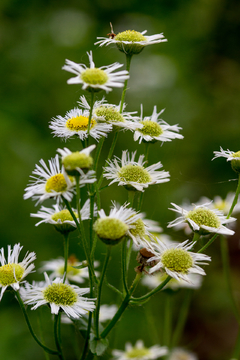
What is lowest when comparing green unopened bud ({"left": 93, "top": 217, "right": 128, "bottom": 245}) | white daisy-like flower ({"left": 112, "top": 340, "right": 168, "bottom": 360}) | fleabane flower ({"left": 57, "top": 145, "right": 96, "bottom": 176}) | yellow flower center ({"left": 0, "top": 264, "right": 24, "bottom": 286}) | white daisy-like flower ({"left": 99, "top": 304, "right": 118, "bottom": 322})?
white daisy-like flower ({"left": 112, "top": 340, "right": 168, "bottom": 360})

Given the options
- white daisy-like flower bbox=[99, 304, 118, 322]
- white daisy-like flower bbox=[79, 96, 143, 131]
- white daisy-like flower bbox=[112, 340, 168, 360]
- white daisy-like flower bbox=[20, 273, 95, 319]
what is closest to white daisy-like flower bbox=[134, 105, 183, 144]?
white daisy-like flower bbox=[79, 96, 143, 131]

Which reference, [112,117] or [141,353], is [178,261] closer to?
[112,117]

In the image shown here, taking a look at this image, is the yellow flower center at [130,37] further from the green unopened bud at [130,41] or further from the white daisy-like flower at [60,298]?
the white daisy-like flower at [60,298]

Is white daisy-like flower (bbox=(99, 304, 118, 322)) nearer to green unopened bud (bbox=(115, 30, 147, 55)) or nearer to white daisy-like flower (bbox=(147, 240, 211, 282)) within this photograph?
white daisy-like flower (bbox=(147, 240, 211, 282))

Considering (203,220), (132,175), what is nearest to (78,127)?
(132,175)

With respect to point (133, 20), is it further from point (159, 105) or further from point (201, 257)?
point (201, 257)

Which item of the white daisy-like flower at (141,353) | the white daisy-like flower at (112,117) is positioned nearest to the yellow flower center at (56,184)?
the white daisy-like flower at (112,117)
